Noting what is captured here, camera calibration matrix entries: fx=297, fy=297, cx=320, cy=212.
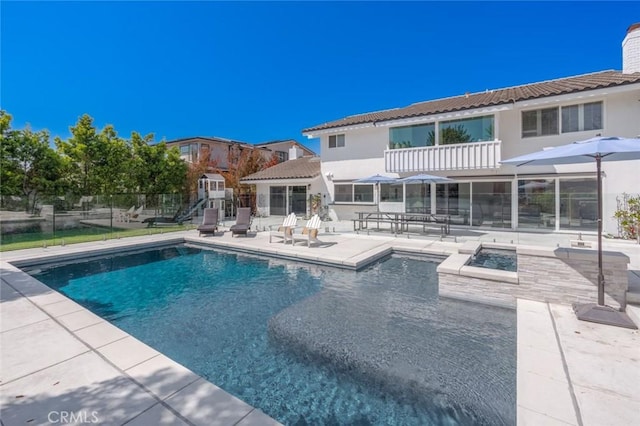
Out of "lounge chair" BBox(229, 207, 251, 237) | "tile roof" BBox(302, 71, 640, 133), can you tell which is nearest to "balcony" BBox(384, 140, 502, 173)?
"tile roof" BBox(302, 71, 640, 133)

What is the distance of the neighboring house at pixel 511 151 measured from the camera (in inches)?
457

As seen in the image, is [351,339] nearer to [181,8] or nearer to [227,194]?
[181,8]

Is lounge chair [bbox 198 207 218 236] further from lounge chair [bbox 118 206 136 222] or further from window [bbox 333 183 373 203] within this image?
window [bbox 333 183 373 203]

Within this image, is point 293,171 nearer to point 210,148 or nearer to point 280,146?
point 210,148

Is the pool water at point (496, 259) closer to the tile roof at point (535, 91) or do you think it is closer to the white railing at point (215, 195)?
the tile roof at point (535, 91)

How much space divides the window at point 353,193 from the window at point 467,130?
16.2 ft

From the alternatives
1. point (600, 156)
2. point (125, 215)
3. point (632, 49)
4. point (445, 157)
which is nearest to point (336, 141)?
point (445, 157)

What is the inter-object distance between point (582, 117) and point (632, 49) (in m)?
3.20

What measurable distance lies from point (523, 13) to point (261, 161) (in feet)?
66.9

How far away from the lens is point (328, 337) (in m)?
4.72

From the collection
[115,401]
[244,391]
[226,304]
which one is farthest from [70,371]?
[226,304]

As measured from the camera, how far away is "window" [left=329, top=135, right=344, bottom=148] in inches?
738

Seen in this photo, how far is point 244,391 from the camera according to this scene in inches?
138

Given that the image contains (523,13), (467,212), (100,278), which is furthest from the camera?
(467,212)
